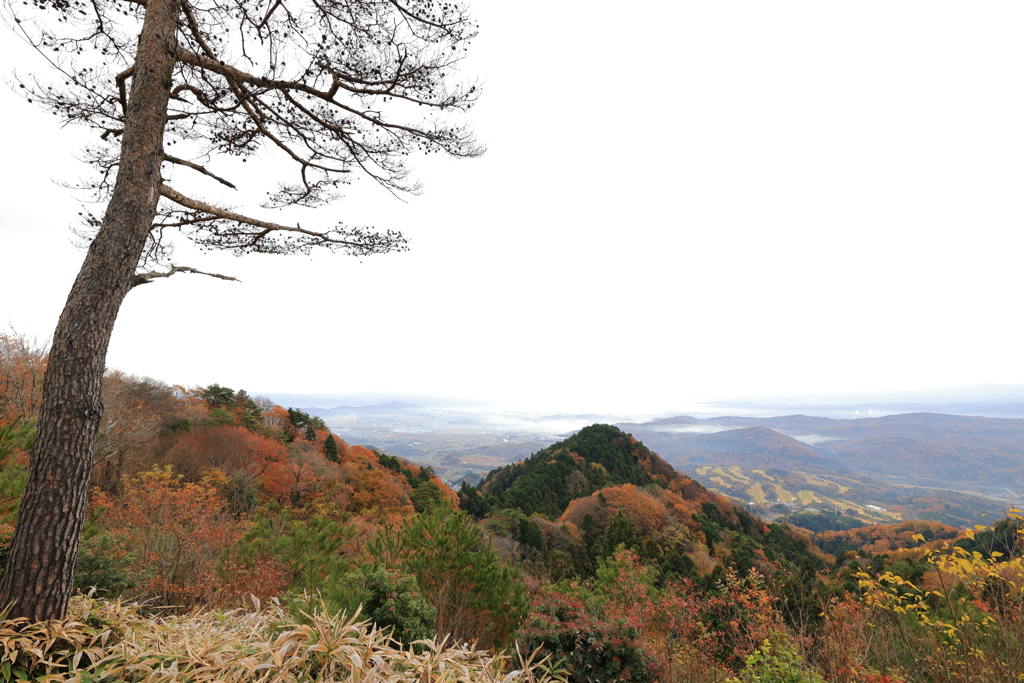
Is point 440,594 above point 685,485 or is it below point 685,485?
above

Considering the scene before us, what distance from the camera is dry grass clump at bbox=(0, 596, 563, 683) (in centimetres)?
145

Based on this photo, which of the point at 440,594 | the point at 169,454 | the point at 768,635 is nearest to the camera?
the point at 440,594

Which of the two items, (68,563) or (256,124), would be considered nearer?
(68,563)

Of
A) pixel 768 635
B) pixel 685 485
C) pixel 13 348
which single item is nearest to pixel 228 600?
pixel 768 635

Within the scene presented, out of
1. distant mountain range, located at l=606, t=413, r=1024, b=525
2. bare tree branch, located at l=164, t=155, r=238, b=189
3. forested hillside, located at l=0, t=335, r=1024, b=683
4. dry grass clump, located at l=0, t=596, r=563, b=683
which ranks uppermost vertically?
bare tree branch, located at l=164, t=155, r=238, b=189

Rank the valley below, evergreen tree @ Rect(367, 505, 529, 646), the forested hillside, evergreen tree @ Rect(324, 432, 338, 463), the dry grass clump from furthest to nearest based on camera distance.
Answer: the valley below, evergreen tree @ Rect(324, 432, 338, 463), evergreen tree @ Rect(367, 505, 529, 646), the forested hillside, the dry grass clump

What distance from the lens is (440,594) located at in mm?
4898

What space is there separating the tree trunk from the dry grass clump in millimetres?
297

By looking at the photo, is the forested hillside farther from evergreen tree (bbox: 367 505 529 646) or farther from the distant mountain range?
the distant mountain range

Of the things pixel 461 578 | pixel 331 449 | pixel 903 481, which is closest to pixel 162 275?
pixel 461 578

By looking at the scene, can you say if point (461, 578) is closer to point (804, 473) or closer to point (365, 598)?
point (365, 598)

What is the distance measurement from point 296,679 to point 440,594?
401 cm

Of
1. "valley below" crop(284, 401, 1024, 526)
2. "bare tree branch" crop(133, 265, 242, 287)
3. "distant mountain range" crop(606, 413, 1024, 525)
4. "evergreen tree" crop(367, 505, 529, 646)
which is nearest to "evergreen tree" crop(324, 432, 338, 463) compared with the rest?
"evergreen tree" crop(367, 505, 529, 646)

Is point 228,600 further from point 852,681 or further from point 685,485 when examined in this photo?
point 685,485
